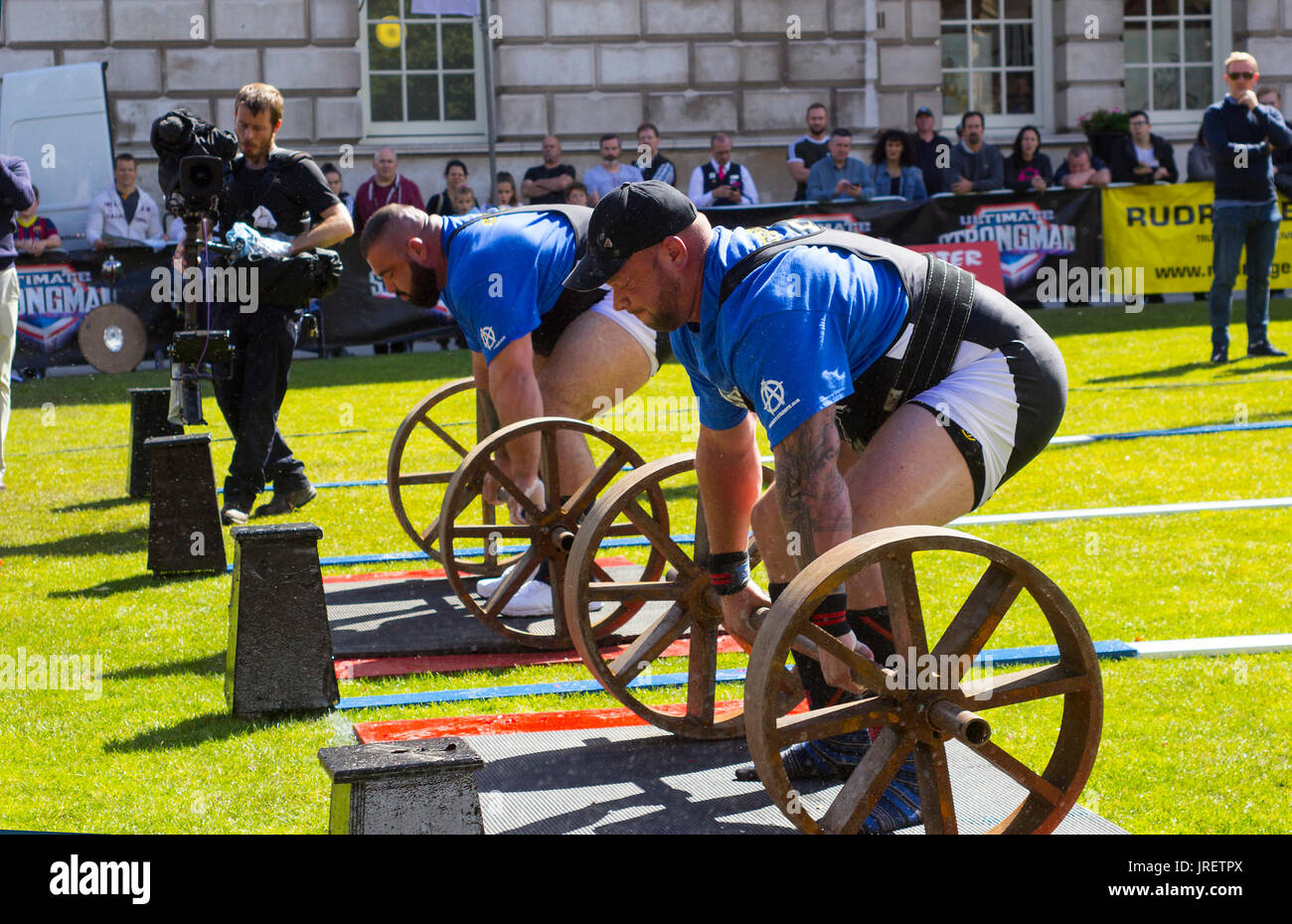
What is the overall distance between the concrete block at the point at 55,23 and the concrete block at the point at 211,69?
899mm

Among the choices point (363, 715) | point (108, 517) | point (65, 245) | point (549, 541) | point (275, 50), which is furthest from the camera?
point (275, 50)

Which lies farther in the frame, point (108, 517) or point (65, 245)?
point (65, 245)

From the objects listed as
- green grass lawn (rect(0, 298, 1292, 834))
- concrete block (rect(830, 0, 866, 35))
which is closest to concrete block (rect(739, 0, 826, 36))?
concrete block (rect(830, 0, 866, 35))

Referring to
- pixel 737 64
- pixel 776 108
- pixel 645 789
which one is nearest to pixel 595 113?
pixel 737 64

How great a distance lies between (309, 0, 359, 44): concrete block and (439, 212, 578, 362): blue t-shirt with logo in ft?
48.2

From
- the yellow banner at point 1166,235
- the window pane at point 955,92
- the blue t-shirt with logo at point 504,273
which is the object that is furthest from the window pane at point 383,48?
the blue t-shirt with logo at point 504,273

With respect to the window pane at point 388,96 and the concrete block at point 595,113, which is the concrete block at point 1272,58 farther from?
the window pane at point 388,96

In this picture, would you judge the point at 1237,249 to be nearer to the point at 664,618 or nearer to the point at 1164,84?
the point at 664,618

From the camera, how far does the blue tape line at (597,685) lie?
4.80 meters

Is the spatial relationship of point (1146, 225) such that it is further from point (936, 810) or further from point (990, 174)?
point (936, 810)

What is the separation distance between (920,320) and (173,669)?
9.61ft
